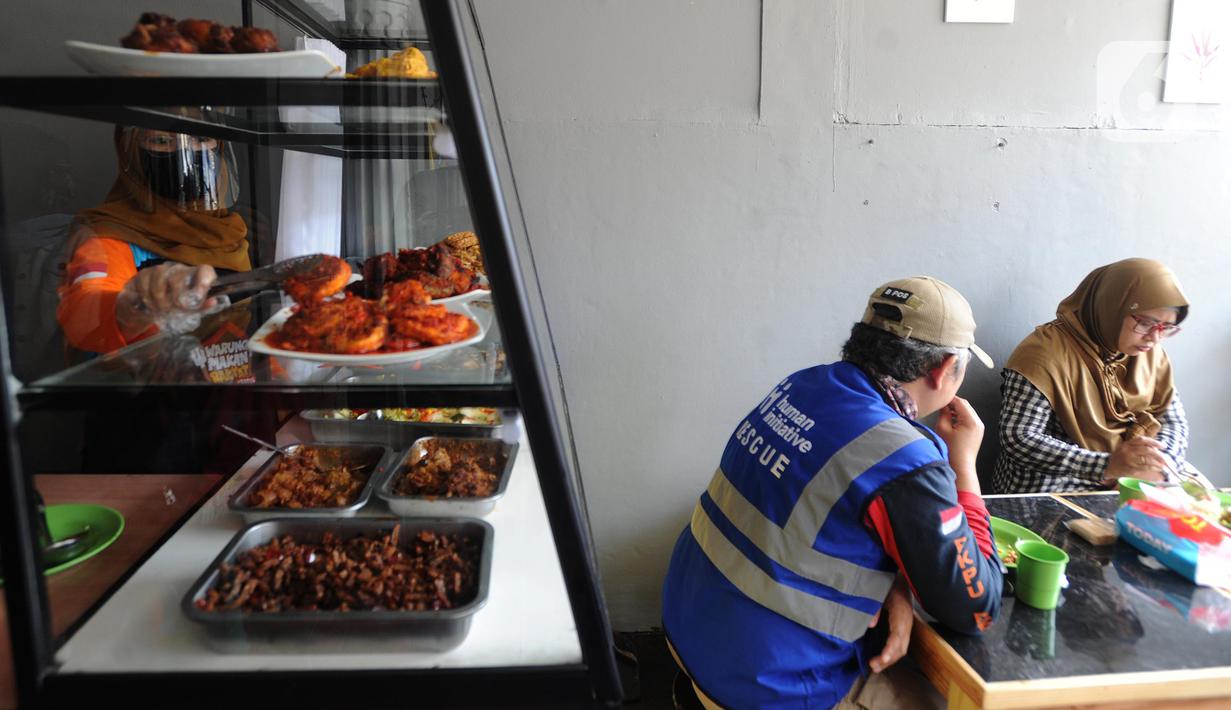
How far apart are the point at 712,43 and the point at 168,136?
6.67ft

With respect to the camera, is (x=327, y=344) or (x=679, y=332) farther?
(x=679, y=332)

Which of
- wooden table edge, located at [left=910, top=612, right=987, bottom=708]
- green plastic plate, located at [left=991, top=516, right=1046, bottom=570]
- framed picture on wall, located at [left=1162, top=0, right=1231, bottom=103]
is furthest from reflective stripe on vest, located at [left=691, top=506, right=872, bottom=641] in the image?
framed picture on wall, located at [left=1162, top=0, right=1231, bottom=103]

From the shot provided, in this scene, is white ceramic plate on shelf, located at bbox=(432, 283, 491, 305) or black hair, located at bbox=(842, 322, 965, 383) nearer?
white ceramic plate on shelf, located at bbox=(432, 283, 491, 305)

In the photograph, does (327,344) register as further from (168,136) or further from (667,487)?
(667,487)

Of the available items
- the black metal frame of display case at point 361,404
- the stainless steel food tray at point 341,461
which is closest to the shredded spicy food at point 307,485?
the stainless steel food tray at point 341,461

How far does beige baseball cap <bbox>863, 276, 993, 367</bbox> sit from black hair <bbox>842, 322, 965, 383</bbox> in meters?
0.01

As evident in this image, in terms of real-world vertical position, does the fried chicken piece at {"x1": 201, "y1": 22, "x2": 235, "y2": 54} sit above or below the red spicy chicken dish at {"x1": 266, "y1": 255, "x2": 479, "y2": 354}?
above

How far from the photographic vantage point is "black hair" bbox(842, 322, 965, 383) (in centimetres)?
172

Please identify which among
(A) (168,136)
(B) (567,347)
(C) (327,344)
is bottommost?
(B) (567,347)

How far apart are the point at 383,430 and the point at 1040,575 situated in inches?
53.7

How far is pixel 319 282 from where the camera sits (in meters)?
1.00

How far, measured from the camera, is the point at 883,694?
1614 mm

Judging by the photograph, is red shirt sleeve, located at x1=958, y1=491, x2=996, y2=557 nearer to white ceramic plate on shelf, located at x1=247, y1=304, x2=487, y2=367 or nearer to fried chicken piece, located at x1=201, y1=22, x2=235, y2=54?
white ceramic plate on shelf, located at x1=247, y1=304, x2=487, y2=367

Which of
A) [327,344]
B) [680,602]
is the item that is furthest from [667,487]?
[327,344]
